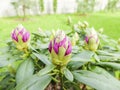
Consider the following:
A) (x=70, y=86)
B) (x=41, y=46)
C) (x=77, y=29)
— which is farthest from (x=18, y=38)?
(x=77, y=29)

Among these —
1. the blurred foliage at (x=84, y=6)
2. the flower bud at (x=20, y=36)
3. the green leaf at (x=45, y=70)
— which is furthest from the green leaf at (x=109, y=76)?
the blurred foliage at (x=84, y=6)

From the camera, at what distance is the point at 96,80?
0.95 meters

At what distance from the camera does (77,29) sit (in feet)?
5.60

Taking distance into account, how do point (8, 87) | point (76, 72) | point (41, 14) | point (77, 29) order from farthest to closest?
point (41, 14) < point (77, 29) < point (8, 87) < point (76, 72)

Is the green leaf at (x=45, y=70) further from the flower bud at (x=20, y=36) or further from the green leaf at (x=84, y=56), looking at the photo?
the flower bud at (x=20, y=36)

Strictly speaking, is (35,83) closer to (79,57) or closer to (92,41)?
(79,57)

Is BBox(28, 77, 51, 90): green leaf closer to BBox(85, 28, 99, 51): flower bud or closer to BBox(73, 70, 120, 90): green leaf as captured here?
BBox(73, 70, 120, 90): green leaf

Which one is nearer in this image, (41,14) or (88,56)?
(88,56)

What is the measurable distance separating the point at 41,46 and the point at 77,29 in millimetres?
520

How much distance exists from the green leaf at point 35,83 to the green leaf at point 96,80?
4.5 inches

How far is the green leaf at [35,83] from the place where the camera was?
959 millimetres

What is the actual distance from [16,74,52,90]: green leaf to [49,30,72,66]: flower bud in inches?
2.9

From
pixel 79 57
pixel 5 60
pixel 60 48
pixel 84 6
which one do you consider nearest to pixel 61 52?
pixel 60 48

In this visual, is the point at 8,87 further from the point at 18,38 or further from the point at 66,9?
the point at 66,9
